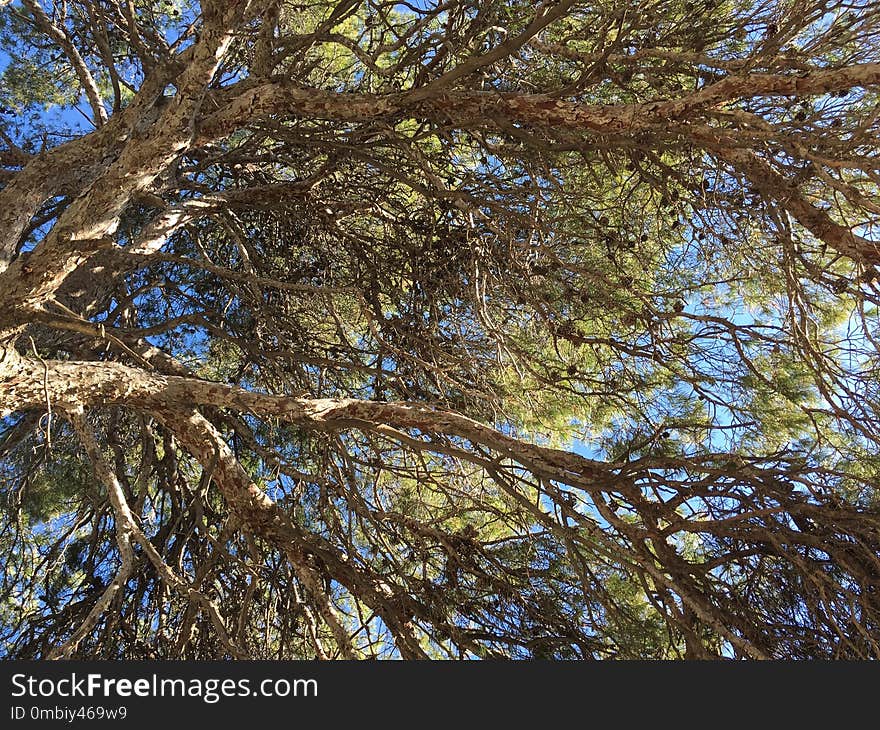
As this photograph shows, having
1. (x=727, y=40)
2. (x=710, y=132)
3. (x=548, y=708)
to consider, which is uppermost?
(x=727, y=40)

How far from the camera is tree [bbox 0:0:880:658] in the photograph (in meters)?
2.97

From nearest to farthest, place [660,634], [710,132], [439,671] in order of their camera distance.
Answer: [439,671]
[710,132]
[660,634]

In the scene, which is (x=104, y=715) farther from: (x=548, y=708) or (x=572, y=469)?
(x=572, y=469)

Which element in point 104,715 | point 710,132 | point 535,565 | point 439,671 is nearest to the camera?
point 104,715

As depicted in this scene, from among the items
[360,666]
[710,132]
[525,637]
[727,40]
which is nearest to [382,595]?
[360,666]

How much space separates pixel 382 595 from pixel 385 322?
157cm

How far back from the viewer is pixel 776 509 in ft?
9.11

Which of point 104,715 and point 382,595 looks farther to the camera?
point 382,595

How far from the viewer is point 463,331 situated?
16.2ft

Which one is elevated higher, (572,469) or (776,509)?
(572,469)

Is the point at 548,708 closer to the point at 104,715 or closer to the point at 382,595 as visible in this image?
the point at 382,595

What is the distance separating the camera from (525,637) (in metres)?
3.37

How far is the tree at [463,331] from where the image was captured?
2.97m

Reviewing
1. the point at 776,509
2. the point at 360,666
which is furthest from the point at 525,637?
the point at 776,509
